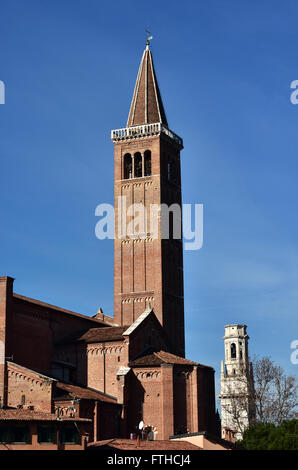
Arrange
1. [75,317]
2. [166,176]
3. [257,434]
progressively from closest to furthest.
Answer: [257,434] < [75,317] < [166,176]

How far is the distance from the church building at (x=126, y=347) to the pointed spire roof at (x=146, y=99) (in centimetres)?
11

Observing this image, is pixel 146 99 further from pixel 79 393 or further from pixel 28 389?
pixel 28 389

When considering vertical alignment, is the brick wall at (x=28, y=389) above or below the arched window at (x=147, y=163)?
below

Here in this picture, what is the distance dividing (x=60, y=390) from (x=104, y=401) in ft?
9.45

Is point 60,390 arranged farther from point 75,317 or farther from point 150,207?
point 150,207

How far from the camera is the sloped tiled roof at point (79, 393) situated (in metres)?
Answer: 49.3

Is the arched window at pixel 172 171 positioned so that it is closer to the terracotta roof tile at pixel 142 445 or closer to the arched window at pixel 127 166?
the arched window at pixel 127 166

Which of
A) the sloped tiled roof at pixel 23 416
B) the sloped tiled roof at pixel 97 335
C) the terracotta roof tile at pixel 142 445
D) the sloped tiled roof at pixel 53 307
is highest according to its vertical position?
the sloped tiled roof at pixel 53 307

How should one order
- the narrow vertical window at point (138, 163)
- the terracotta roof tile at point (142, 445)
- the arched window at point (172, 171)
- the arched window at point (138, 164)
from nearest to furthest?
the terracotta roof tile at point (142, 445)
the arched window at point (138, 164)
the narrow vertical window at point (138, 163)
the arched window at point (172, 171)

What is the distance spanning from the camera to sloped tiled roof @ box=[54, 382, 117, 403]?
49.3m

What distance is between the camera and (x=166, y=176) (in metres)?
65.1

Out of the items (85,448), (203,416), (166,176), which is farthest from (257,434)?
(166,176)

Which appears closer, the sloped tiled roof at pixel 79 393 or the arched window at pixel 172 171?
the sloped tiled roof at pixel 79 393

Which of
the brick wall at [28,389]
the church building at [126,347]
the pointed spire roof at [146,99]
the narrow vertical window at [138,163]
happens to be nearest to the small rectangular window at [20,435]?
the church building at [126,347]
